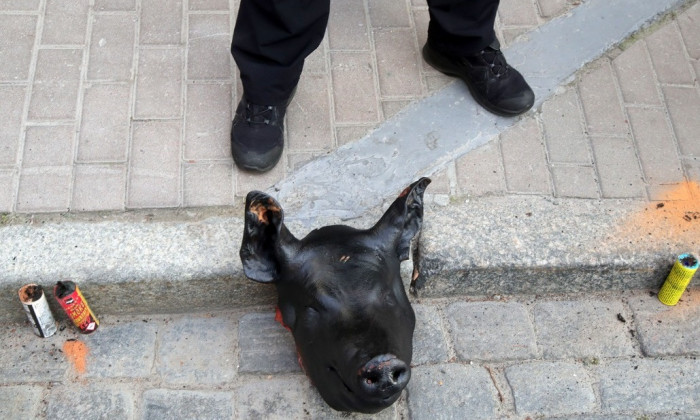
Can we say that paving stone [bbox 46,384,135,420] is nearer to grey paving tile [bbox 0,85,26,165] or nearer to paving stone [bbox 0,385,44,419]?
paving stone [bbox 0,385,44,419]

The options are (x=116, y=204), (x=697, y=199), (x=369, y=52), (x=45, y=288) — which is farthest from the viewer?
(x=369, y=52)

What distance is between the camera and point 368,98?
372cm

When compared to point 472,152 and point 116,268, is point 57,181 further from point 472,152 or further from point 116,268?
point 472,152

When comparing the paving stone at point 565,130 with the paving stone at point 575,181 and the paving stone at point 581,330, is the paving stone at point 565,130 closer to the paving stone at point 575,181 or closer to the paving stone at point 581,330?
the paving stone at point 575,181

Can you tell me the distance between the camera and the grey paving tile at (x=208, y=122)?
3.48 m

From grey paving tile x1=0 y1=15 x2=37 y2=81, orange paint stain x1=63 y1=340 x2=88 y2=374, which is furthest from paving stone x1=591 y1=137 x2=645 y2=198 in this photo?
grey paving tile x1=0 y1=15 x2=37 y2=81

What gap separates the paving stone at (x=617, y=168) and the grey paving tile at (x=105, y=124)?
2.14 metres

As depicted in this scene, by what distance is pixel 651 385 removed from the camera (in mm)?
3129

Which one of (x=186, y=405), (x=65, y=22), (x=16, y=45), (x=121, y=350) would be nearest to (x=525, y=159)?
(x=186, y=405)

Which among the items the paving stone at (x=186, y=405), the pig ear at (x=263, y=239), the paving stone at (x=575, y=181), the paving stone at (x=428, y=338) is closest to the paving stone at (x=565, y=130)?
the paving stone at (x=575, y=181)

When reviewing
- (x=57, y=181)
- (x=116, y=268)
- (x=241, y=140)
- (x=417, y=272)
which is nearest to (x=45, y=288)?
(x=116, y=268)

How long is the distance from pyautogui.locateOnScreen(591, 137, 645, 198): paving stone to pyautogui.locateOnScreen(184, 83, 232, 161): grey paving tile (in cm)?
169

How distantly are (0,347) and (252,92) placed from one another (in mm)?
1451

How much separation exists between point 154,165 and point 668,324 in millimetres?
2296
